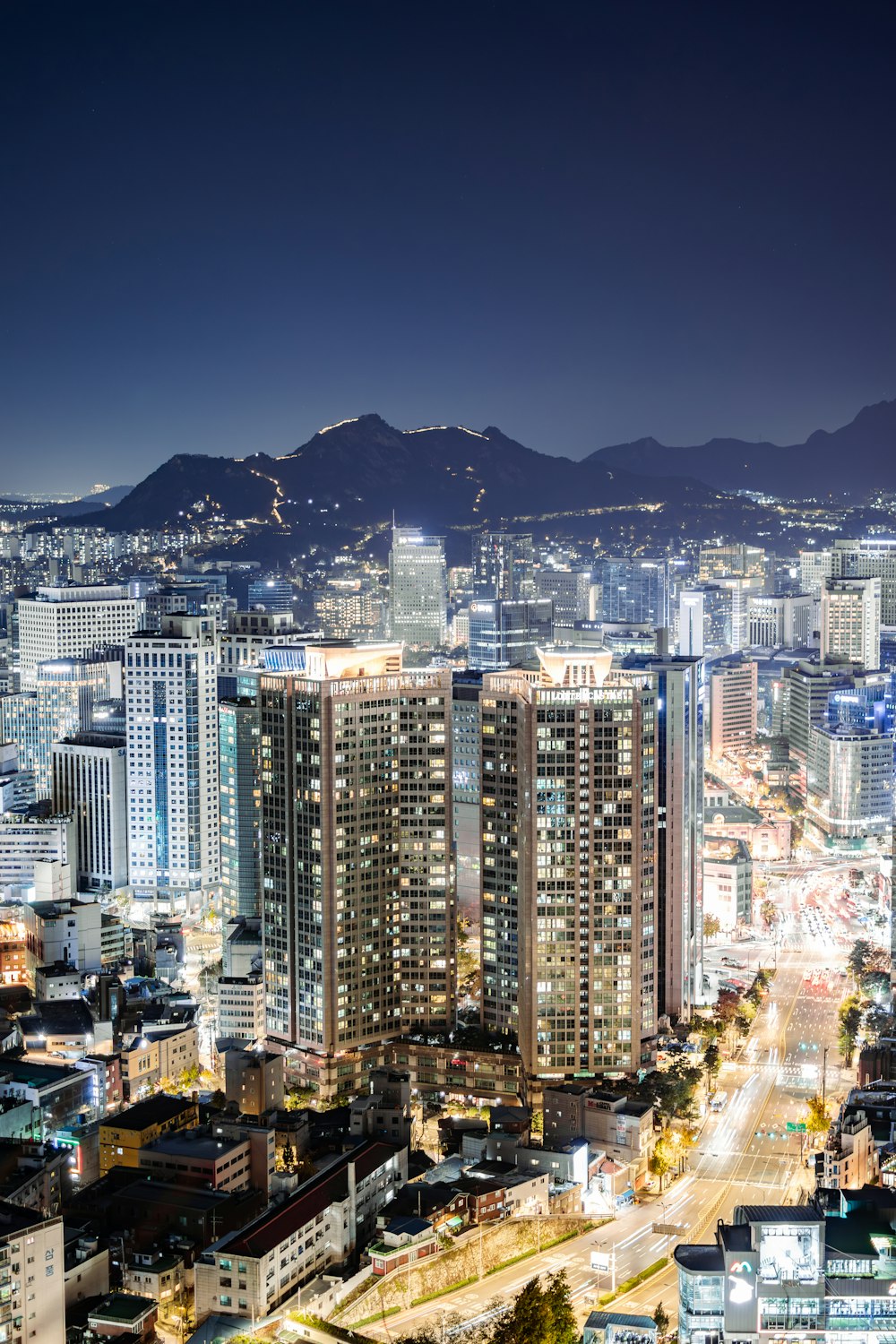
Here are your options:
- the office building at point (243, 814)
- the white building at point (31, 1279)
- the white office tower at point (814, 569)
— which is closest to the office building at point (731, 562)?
the white office tower at point (814, 569)

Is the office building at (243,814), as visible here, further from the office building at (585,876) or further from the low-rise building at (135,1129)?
the low-rise building at (135,1129)

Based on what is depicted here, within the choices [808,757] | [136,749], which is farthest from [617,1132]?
[808,757]

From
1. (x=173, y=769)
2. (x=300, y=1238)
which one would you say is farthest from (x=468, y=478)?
(x=300, y=1238)

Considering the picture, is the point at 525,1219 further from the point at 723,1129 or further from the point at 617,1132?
the point at 723,1129

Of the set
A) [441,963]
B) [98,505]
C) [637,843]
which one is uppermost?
[98,505]

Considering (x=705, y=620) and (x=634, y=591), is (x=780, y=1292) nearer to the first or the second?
(x=705, y=620)

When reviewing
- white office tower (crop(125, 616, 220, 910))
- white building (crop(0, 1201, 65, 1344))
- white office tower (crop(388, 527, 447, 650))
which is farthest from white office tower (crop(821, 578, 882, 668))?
white building (crop(0, 1201, 65, 1344))
